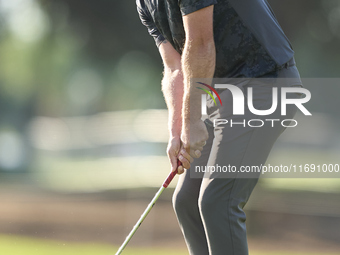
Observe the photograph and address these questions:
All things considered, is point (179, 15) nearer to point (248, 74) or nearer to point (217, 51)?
point (217, 51)

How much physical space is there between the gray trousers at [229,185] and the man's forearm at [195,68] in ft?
0.35

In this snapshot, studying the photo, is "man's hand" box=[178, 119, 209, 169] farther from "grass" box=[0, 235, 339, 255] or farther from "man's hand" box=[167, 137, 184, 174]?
"grass" box=[0, 235, 339, 255]

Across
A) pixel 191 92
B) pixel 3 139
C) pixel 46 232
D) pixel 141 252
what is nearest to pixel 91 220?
pixel 46 232

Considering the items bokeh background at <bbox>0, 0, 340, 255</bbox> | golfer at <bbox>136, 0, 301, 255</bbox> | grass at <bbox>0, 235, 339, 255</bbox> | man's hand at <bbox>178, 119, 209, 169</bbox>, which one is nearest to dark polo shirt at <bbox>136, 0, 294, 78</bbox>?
golfer at <bbox>136, 0, 301, 255</bbox>

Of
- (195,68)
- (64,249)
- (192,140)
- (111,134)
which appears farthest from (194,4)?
(111,134)

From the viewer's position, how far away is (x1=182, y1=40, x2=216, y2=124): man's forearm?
2.03 metres

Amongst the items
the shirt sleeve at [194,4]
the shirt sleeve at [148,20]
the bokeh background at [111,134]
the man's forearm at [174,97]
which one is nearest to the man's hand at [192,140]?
the man's forearm at [174,97]

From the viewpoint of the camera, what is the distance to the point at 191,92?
2076mm

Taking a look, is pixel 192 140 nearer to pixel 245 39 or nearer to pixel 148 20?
pixel 245 39

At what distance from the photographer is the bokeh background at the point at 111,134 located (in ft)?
19.5

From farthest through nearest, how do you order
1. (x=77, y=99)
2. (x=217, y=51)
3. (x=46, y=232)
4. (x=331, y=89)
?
(x=77, y=99), (x=331, y=89), (x=46, y=232), (x=217, y=51)

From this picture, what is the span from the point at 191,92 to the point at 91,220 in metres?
4.41

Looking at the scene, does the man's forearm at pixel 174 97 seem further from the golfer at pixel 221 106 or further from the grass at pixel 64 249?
the grass at pixel 64 249

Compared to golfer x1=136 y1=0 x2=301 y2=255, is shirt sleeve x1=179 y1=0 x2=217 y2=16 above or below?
above
